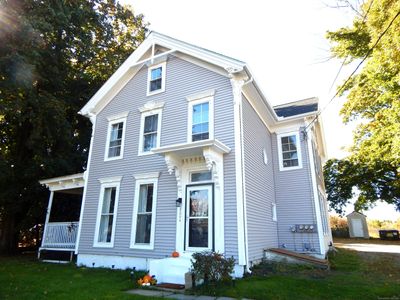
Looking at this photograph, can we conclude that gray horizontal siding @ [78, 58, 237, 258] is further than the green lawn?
Yes

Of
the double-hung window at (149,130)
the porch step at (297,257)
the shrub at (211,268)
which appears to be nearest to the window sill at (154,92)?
the double-hung window at (149,130)

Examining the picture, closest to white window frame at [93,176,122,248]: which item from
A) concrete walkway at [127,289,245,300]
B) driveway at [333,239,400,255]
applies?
Result: concrete walkway at [127,289,245,300]

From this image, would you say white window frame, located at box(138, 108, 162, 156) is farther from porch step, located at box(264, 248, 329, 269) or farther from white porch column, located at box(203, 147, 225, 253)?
porch step, located at box(264, 248, 329, 269)

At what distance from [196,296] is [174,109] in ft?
19.8

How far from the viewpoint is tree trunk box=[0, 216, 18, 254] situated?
48.0 ft

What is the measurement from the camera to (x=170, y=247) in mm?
8141

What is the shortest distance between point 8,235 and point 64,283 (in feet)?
35.3

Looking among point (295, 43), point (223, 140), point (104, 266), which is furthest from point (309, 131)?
point (104, 266)

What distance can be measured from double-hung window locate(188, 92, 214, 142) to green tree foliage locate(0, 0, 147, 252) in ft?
24.3

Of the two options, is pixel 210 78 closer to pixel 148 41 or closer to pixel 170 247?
pixel 148 41

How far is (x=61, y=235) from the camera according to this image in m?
11.3

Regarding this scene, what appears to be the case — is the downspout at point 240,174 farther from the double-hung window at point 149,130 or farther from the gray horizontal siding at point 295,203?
the gray horizontal siding at point 295,203

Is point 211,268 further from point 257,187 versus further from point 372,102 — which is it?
point 372,102

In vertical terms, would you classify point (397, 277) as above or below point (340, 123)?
below
